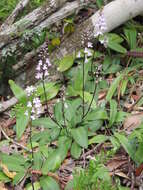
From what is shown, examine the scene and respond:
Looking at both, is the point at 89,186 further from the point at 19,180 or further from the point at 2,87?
the point at 2,87

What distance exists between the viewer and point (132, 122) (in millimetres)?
4188

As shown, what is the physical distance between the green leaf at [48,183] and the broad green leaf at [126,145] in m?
0.75

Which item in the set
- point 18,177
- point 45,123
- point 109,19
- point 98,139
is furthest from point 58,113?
point 109,19

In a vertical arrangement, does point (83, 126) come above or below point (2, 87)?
below

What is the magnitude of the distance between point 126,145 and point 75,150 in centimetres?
51

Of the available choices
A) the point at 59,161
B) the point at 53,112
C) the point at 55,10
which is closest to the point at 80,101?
the point at 53,112

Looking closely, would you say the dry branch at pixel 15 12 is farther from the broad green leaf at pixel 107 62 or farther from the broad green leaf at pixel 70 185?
the broad green leaf at pixel 70 185

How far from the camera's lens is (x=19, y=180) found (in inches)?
143

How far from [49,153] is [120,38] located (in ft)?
6.53

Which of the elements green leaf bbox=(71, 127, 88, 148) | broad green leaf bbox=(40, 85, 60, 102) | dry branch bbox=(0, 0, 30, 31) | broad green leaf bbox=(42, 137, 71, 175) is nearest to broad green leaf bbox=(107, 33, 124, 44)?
broad green leaf bbox=(40, 85, 60, 102)

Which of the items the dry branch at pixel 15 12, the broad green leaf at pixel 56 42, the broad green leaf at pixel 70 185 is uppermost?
the dry branch at pixel 15 12

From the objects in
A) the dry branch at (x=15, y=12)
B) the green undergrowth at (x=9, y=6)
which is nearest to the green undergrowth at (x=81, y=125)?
the dry branch at (x=15, y=12)

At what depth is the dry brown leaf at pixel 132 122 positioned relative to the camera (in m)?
4.14

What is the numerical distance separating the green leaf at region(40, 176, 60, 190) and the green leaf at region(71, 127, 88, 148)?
1.65ft
